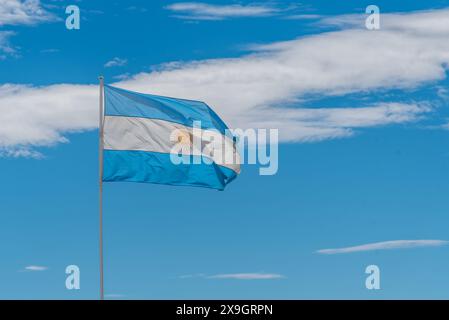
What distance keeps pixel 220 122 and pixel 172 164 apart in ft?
12.6

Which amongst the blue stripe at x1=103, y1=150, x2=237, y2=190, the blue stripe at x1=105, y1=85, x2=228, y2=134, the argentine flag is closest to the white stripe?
the argentine flag

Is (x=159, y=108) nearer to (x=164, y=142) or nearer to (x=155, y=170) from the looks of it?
(x=164, y=142)

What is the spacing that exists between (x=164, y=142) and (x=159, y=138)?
1.03 ft

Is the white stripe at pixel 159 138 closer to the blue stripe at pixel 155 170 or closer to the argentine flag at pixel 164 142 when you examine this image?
the argentine flag at pixel 164 142

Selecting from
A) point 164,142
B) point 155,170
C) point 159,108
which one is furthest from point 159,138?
point 155,170

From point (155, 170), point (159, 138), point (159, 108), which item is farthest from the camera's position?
point (159, 108)

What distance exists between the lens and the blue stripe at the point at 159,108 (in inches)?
1779

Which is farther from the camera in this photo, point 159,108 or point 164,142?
point 159,108

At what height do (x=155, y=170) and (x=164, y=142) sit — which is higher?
(x=164, y=142)

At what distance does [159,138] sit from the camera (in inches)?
1801
